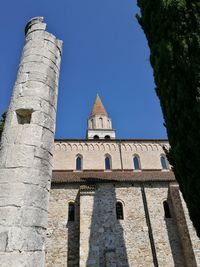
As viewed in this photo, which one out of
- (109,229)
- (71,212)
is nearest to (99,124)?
(71,212)

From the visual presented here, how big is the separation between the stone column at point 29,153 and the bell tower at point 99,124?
2423cm

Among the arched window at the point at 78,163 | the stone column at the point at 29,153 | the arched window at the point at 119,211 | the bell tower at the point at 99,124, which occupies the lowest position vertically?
the stone column at the point at 29,153

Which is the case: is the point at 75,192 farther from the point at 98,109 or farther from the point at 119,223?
the point at 98,109

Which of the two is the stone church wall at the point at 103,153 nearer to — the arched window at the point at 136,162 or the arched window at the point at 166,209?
the arched window at the point at 136,162

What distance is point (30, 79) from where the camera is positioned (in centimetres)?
432

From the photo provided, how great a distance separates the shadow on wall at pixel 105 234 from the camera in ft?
43.5

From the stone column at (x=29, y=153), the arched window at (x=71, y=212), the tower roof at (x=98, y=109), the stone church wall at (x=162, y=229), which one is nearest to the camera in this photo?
the stone column at (x=29, y=153)

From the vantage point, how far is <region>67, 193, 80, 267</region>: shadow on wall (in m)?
13.8

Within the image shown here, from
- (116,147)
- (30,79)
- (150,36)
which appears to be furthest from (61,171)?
(30,79)

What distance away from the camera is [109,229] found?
14648 mm

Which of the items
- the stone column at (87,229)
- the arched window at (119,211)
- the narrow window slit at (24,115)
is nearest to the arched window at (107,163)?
the arched window at (119,211)

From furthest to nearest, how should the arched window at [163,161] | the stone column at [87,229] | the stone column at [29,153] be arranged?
the arched window at [163,161], the stone column at [87,229], the stone column at [29,153]

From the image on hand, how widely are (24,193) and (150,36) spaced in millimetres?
8384

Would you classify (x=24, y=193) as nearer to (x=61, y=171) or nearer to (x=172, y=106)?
(x=172, y=106)
